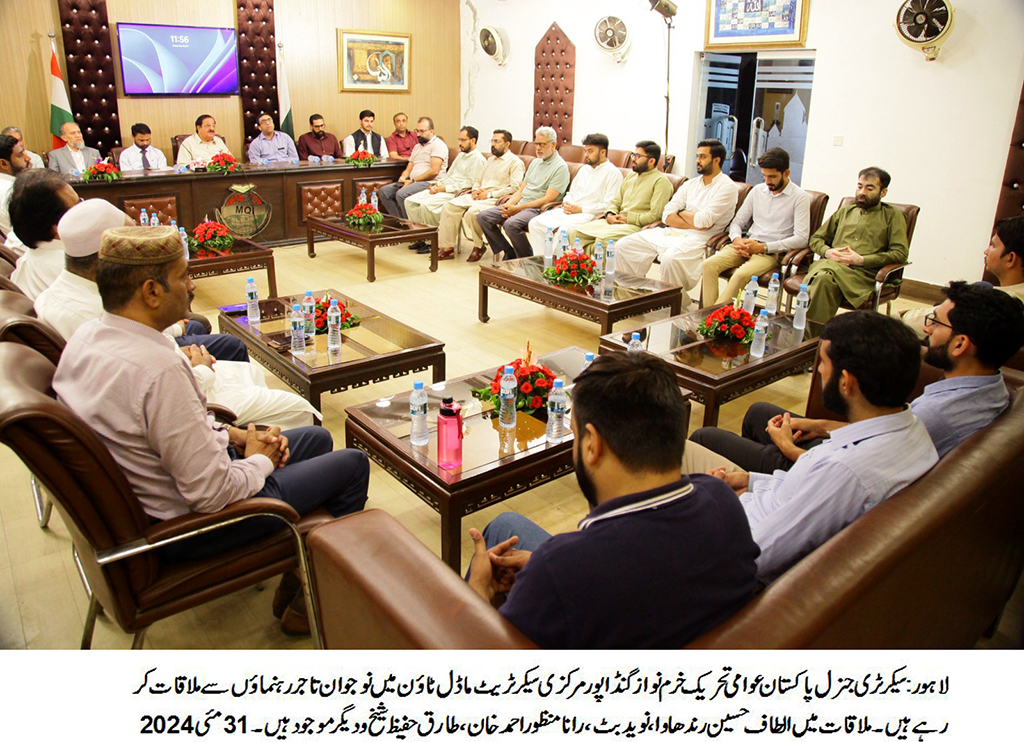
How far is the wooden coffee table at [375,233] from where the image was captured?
6004 millimetres

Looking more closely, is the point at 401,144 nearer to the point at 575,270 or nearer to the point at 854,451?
the point at 575,270

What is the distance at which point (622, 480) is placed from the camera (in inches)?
52.0

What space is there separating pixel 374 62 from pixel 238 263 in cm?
525

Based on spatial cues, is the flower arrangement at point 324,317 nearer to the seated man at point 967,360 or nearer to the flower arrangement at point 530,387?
the flower arrangement at point 530,387

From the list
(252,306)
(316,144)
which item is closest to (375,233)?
(252,306)

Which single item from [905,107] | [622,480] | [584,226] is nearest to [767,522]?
[622,480]

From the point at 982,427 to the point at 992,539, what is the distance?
35 centimetres

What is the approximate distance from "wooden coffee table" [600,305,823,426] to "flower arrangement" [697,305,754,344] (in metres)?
0.05

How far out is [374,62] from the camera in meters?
9.39

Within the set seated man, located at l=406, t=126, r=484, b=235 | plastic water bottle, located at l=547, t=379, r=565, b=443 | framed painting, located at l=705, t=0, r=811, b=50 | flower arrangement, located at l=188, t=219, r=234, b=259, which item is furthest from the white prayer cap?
framed painting, located at l=705, t=0, r=811, b=50

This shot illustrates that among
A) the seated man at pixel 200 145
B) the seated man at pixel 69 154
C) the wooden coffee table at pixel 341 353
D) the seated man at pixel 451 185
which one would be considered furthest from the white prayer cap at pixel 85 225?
the seated man at pixel 200 145

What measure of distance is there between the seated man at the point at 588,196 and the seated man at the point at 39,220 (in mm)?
3775

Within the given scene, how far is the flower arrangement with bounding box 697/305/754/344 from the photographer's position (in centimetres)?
367
